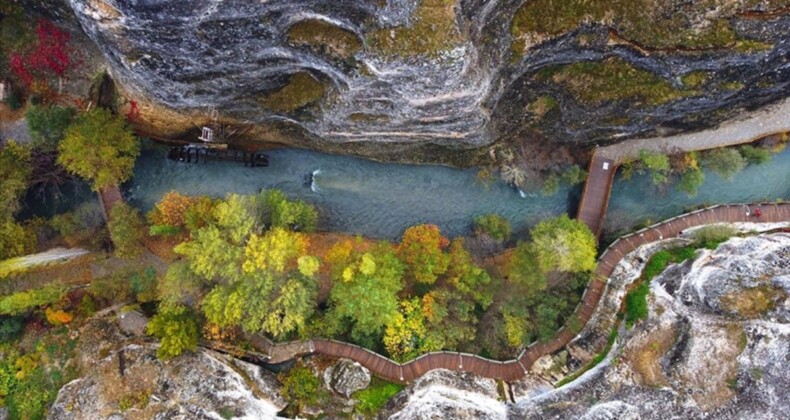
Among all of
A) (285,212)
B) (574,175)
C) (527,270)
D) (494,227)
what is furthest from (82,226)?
(574,175)

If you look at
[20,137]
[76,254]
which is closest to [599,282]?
[76,254]

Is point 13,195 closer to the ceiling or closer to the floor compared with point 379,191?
closer to the floor

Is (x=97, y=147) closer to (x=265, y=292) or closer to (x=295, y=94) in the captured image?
(x=295, y=94)

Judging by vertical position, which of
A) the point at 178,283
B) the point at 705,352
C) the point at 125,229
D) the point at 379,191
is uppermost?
the point at 379,191

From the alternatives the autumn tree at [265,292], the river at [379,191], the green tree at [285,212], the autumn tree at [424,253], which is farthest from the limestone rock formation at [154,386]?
the autumn tree at [424,253]

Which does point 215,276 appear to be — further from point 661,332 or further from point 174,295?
point 661,332

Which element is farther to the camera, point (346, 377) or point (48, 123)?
point (48, 123)

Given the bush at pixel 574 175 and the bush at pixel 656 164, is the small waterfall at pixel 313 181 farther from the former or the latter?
the bush at pixel 656 164
